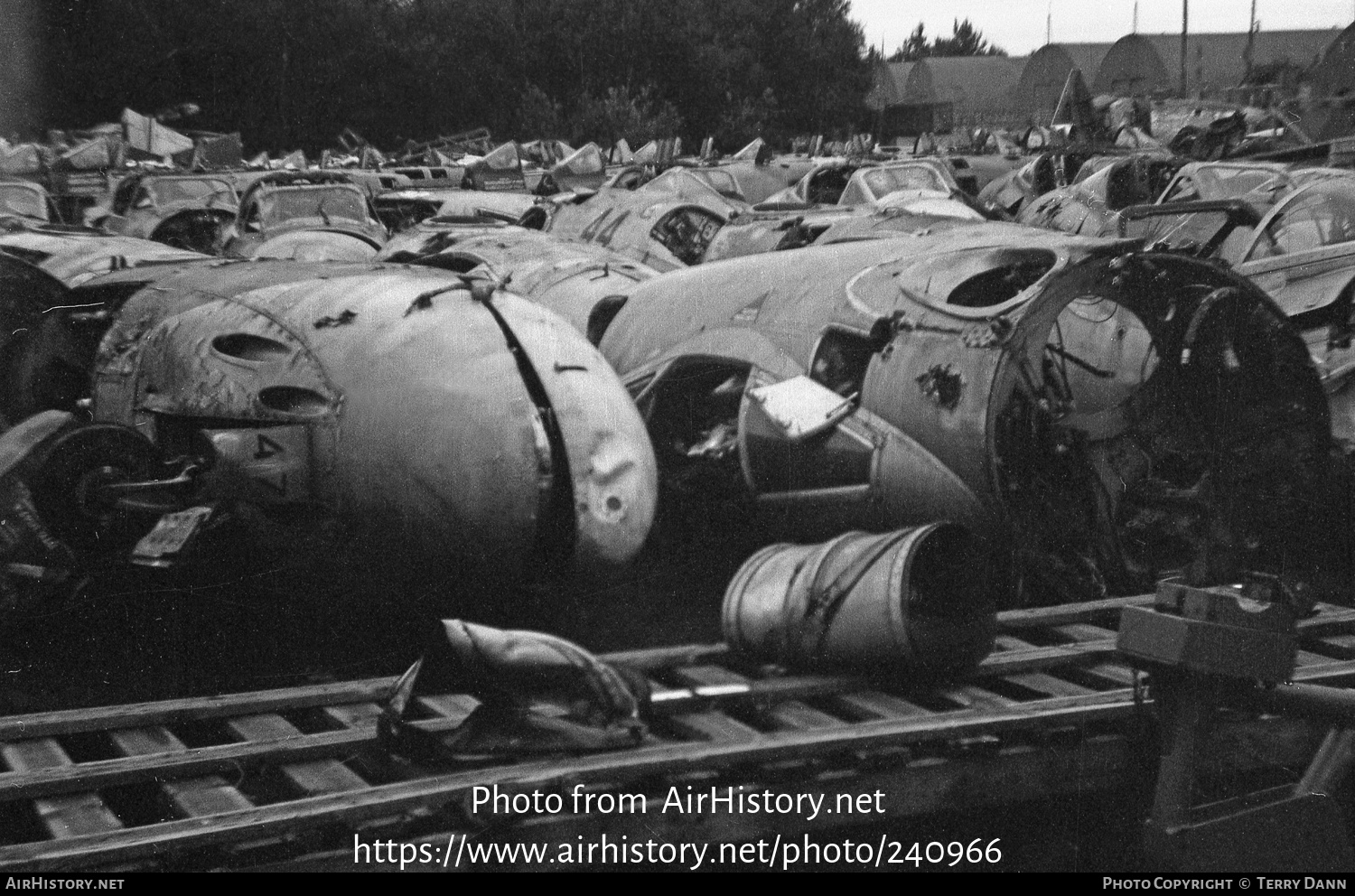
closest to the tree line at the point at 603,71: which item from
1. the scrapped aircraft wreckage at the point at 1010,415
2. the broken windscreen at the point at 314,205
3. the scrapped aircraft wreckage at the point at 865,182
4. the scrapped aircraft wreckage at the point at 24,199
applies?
the broken windscreen at the point at 314,205

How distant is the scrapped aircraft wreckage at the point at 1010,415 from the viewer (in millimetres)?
6039

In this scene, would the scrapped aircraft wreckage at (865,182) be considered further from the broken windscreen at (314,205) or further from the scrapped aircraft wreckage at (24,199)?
the scrapped aircraft wreckage at (24,199)

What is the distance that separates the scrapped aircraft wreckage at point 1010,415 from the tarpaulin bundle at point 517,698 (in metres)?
2.18

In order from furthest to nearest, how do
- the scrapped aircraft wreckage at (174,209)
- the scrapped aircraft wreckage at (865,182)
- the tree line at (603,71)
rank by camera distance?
the tree line at (603,71) → the scrapped aircraft wreckage at (865,182) → the scrapped aircraft wreckage at (174,209)

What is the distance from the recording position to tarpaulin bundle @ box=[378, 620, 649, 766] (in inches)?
165

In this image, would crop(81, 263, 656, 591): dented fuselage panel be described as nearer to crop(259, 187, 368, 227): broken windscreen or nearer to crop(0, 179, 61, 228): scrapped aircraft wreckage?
crop(259, 187, 368, 227): broken windscreen

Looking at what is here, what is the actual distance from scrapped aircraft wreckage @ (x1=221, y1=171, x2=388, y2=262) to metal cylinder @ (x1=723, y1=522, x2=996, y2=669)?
335 inches

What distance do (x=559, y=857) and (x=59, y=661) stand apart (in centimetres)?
369

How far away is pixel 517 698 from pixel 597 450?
1.62 metres

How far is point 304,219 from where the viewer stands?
14.5 meters

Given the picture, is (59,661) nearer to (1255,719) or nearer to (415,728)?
(415,728)

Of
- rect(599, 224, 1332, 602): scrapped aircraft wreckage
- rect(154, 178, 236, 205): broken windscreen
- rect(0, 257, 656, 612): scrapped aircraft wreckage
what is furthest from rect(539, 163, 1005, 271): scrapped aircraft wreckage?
rect(0, 257, 656, 612): scrapped aircraft wreckage

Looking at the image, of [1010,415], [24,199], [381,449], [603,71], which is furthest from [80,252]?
[603,71]

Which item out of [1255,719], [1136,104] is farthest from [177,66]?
[1136,104]
